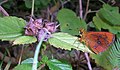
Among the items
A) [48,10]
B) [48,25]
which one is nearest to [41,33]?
[48,25]

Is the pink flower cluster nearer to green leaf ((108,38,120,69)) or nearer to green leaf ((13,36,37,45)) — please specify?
green leaf ((13,36,37,45))

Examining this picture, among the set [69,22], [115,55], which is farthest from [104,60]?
[69,22]

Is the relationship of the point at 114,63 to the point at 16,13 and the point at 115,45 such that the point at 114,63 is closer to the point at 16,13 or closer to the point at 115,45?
the point at 115,45

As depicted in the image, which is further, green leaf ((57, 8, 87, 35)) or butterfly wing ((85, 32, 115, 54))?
green leaf ((57, 8, 87, 35))

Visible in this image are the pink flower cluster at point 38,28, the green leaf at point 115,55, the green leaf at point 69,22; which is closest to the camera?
the pink flower cluster at point 38,28

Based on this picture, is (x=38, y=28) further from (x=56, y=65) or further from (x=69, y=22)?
(x=69, y=22)

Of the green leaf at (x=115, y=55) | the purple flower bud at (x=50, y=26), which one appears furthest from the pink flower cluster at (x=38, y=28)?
the green leaf at (x=115, y=55)

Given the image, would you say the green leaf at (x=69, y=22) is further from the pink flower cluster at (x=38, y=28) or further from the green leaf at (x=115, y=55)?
the pink flower cluster at (x=38, y=28)

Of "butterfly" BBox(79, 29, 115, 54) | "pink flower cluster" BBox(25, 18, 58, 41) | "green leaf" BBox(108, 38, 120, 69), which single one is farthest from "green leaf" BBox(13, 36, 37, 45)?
"green leaf" BBox(108, 38, 120, 69)

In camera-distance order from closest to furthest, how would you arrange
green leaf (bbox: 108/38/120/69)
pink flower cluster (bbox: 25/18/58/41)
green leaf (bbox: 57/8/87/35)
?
pink flower cluster (bbox: 25/18/58/41), green leaf (bbox: 108/38/120/69), green leaf (bbox: 57/8/87/35)
